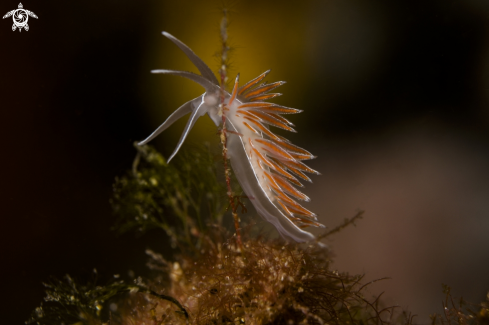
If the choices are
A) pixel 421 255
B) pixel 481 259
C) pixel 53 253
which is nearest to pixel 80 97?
pixel 53 253

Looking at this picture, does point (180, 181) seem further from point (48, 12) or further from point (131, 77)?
point (48, 12)

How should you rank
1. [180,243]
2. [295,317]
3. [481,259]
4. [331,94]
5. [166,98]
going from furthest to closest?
1. [180,243]
2. [166,98]
3. [331,94]
4. [481,259]
5. [295,317]

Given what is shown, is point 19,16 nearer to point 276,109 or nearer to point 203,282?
point 276,109

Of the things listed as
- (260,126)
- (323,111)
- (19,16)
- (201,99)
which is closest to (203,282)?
(260,126)

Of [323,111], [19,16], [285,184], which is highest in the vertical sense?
[323,111]

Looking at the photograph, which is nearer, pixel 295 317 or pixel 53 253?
pixel 295 317

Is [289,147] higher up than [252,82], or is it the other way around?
[252,82]

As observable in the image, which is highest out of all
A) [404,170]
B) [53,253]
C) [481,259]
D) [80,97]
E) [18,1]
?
[404,170]
